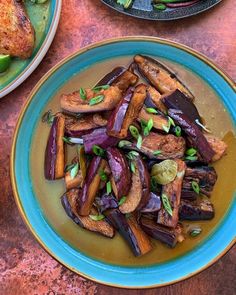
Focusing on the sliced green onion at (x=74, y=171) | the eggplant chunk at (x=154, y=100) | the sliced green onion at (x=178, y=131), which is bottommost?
the sliced green onion at (x=74, y=171)

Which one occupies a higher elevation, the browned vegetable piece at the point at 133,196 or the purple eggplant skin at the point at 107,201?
the browned vegetable piece at the point at 133,196

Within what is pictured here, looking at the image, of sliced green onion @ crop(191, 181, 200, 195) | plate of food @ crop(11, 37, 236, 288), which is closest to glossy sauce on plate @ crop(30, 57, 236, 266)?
plate of food @ crop(11, 37, 236, 288)

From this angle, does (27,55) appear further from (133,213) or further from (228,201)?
(228,201)

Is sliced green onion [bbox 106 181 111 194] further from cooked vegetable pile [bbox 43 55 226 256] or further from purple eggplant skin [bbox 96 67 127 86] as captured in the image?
purple eggplant skin [bbox 96 67 127 86]

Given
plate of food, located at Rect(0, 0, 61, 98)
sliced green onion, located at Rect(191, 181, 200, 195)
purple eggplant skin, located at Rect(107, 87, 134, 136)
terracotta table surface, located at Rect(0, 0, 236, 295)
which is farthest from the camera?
terracotta table surface, located at Rect(0, 0, 236, 295)

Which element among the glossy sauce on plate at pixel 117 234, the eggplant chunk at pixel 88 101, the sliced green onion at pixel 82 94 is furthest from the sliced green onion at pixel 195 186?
the sliced green onion at pixel 82 94

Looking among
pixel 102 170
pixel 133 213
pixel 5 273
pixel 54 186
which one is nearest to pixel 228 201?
pixel 133 213

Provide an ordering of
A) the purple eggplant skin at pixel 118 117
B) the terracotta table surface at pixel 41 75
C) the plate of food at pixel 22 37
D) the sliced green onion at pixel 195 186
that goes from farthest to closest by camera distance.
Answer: the terracotta table surface at pixel 41 75, the plate of food at pixel 22 37, the sliced green onion at pixel 195 186, the purple eggplant skin at pixel 118 117

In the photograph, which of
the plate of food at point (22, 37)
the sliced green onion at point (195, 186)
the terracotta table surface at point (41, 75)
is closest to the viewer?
the sliced green onion at point (195, 186)

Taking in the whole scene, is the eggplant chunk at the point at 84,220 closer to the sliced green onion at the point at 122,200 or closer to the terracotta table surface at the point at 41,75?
the sliced green onion at the point at 122,200
